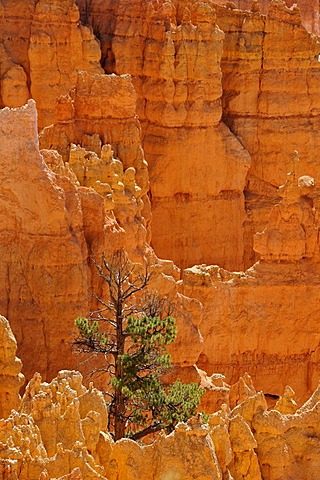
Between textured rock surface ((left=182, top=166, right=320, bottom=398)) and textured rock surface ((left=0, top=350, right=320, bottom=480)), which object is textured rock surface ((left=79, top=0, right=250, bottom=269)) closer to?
textured rock surface ((left=182, top=166, right=320, bottom=398))

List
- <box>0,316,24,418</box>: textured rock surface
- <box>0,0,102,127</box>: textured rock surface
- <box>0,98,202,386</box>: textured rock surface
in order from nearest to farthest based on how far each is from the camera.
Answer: <box>0,316,24,418</box>: textured rock surface < <box>0,98,202,386</box>: textured rock surface < <box>0,0,102,127</box>: textured rock surface

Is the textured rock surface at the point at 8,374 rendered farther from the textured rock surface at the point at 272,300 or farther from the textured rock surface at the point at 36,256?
the textured rock surface at the point at 272,300

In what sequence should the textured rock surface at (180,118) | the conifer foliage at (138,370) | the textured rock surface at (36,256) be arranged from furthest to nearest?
the textured rock surface at (180,118) < the textured rock surface at (36,256) < the conifer foliage at (138,370)

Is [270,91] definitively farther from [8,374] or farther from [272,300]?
[8,374]

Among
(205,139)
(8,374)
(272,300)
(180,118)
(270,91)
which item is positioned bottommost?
(272,300)

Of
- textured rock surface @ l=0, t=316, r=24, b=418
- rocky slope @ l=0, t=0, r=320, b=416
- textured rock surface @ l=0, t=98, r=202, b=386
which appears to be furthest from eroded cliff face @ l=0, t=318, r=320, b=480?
rocky slope @ l=0, t=0, r=320, b=416

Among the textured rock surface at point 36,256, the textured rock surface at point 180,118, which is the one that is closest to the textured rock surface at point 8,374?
the textured rock surface at point 36,256

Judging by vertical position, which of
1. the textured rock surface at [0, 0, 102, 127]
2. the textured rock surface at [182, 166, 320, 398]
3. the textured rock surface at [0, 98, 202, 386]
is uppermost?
the textured rock surface at [0, 0, 102, 127]

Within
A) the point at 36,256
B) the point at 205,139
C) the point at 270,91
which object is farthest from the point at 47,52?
the point at 36,256

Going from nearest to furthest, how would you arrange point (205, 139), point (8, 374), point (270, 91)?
point (8, 374) < point (205, 139) < point (270, 91)

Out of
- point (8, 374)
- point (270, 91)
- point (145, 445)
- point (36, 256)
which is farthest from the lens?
point (270, 91)

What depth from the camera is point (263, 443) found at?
1867 cm

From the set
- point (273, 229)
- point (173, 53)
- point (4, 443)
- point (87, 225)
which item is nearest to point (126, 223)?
point (273, 229)

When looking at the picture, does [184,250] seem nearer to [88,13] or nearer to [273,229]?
[88,13]
